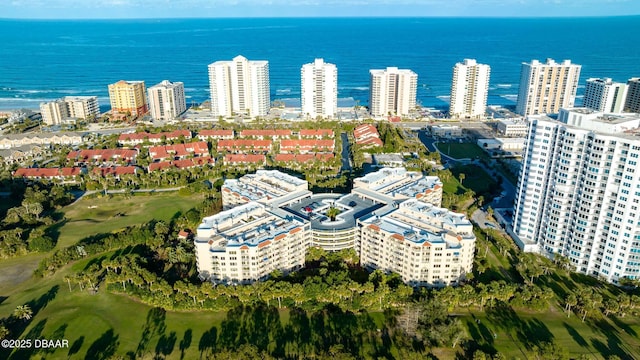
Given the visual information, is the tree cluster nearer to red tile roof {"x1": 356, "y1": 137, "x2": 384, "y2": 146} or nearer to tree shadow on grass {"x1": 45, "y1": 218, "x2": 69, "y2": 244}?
tree shadow on grass {"x1": 45, "y1": 218, "x2": 69, "y2": 244}

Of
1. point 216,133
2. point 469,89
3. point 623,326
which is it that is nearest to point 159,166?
point 216,133

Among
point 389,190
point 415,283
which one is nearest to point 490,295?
point 415,283

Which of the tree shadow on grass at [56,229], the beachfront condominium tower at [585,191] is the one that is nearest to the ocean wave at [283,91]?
the tree shadow on grass at [56,229]

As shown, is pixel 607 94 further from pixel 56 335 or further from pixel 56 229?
pixel 56 335

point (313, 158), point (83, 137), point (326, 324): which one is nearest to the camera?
point (326, 324)

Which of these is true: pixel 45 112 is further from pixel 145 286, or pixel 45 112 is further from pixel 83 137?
pixel 145 286

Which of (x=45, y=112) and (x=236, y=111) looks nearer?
(x=45, y=112)
